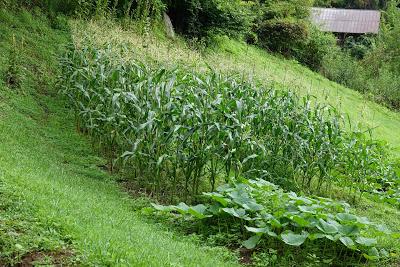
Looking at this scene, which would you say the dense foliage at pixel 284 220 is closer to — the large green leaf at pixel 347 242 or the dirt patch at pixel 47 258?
the large green leaf at pixel 347 242

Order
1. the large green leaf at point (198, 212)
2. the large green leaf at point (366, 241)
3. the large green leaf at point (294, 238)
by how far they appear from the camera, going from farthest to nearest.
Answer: the large green leaf at point (198, 212) → the large green leaf at point (366, 241) → the large green leaf at point (294, 238)

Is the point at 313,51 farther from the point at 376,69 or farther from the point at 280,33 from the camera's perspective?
the point at 376,69

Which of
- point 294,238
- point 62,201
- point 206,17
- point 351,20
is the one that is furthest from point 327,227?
point 351,20

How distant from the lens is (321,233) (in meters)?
5.32

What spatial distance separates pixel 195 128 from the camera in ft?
21.7

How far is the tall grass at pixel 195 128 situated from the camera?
22.5ft

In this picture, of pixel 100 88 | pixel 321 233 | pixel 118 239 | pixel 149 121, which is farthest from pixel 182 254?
pixel 100 88

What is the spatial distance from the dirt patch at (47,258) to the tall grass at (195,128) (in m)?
2.53

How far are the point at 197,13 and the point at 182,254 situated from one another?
511 inches

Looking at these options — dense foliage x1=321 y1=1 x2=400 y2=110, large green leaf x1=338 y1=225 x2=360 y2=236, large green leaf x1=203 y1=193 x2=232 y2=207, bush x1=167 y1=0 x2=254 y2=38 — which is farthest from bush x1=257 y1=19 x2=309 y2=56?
large green leaf x1=338 y1=225 x2=360 y2=236

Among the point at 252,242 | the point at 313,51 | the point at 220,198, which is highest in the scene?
the point at 313,51

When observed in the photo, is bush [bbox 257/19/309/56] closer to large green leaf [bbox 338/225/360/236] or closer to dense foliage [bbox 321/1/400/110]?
dense foliage [bbox 321/1/400/110]

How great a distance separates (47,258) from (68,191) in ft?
5.66

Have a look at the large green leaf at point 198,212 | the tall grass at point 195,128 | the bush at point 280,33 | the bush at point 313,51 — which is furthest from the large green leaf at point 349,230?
the bush at point 313,51
